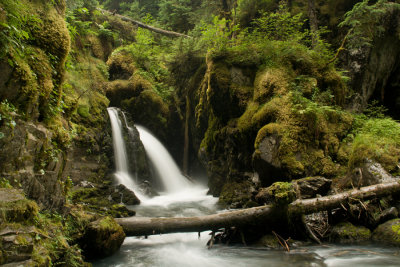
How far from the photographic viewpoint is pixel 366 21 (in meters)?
10.3

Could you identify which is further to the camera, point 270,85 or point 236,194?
point 236,194

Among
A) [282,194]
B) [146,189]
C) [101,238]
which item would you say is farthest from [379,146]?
[146,189]

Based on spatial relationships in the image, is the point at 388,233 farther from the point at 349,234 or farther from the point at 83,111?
the point at 83,111

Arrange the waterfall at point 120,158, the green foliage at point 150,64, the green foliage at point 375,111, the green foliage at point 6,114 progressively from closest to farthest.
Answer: the green foliage at point 6,114 < the green foliage at point 375,111 < the waterfall at point 120,158 < the green foliage at point 150,64

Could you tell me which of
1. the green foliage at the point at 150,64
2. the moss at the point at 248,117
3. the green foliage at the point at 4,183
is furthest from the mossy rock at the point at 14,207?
the green foliage at the point at 150,64

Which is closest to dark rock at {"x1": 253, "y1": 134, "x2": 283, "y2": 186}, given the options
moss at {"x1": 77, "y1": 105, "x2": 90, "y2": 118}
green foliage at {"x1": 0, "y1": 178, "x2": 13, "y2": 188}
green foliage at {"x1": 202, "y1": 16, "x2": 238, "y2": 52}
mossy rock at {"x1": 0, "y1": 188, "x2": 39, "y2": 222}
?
green foliage at {"x1": 202, "y1": 16, "x2": 238, "y2": 52}

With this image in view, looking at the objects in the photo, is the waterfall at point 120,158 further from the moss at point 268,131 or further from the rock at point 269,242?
the rock at point 269,242

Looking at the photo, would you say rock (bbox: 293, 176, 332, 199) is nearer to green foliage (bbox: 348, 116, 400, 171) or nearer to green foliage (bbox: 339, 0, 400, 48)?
green foliage (bbox: 348, 116, 400, 171)

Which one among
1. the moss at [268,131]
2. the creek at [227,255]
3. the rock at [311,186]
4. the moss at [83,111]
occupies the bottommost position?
the creek at [227,255]

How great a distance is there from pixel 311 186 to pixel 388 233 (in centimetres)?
162

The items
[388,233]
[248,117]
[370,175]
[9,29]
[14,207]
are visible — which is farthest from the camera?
[248,117]

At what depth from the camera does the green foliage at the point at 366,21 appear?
997cm

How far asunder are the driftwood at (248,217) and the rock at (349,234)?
524mm

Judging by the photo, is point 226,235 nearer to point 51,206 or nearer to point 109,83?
point 51,206
